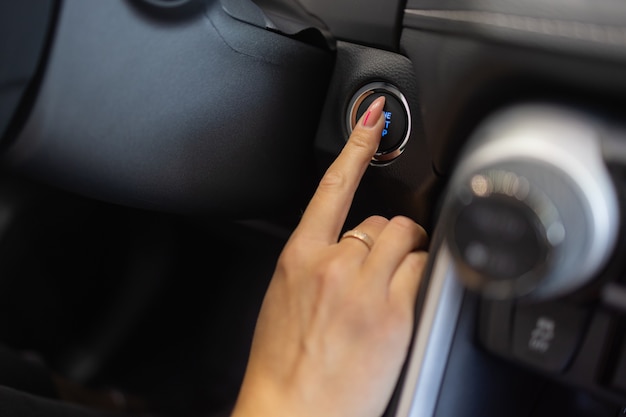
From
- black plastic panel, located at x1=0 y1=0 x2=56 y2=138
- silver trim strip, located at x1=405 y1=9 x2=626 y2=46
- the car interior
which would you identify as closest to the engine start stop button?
the car interior

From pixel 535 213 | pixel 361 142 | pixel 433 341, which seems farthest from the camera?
pixel 361 142

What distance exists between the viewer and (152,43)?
1.88 feet

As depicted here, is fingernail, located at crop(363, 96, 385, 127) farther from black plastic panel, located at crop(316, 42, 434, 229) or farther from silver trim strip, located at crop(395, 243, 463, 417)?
silver trim strip, located at crop(395, 243, 463, 417)

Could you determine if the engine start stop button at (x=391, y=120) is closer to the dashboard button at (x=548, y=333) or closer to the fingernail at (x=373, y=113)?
the fingernail at (x=373, y=113)

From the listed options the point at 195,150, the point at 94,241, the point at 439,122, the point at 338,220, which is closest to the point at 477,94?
the point at 439,122

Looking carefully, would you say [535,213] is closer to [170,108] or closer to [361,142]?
[361,142]

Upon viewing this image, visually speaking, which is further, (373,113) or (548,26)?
(373,113)

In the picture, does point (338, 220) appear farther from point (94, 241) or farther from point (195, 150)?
point (94, 241)

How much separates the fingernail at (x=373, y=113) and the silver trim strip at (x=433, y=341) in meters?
0.16

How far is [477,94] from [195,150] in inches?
10.8

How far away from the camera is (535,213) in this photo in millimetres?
363

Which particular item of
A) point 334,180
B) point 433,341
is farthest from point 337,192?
point 433,341

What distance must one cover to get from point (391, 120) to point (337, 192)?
0.09 metres

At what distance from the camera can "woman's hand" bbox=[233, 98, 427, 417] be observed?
48 centimetres
